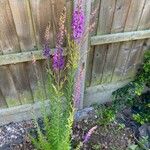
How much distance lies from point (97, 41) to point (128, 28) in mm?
317

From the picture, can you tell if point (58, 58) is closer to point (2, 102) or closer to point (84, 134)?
point (2, 102)

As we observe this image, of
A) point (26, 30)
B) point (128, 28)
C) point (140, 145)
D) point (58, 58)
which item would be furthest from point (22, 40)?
point (140, 145)

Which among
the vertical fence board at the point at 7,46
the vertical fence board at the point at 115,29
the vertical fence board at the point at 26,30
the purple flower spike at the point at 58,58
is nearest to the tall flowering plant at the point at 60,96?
the purple flower spike at the point at 58,58

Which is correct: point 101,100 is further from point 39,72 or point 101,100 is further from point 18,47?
point 18,47

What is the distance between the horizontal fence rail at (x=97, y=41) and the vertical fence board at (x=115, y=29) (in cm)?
6

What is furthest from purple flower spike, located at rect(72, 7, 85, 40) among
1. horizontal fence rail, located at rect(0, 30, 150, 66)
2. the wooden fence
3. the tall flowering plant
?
horizontal fence rail, located at rect(0, 30, 150, 66)


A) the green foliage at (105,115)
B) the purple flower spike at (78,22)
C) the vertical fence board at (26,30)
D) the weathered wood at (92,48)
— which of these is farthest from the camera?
the green foliage at (105,115)

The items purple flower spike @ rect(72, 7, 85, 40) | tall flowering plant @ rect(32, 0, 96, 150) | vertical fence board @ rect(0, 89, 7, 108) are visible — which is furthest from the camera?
vertical fence board @ rect(0, 89, 7, 108)

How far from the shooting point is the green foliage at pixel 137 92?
8.69ft

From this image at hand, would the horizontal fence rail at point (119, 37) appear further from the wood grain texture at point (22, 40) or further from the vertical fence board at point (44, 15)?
the wood grain texture at point (22, 40)

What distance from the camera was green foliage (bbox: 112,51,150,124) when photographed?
2648 mm

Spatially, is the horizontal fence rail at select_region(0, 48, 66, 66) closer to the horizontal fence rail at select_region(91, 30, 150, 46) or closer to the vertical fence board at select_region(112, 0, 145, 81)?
the horizontal fence rail at select_region(91, 30, 150, 46)

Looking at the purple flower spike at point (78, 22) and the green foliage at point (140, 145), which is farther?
the green foliage at point (140, 145)

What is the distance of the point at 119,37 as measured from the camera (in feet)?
7.54
